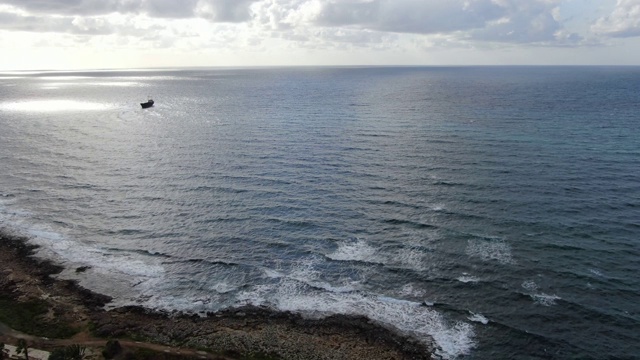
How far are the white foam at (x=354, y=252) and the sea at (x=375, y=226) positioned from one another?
27cm

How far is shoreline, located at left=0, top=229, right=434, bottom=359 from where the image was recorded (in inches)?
1795

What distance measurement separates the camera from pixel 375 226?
7056 centimetres

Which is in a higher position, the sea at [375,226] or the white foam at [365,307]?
the sea at [375,226]

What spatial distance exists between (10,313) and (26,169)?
208 ft

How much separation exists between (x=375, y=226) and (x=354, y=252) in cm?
833

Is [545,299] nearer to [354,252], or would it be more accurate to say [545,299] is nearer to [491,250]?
[491,250]

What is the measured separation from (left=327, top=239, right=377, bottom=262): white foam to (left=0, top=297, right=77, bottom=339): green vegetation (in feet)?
108

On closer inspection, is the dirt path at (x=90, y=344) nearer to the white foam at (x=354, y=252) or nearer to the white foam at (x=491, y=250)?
the white foam at (x=354, y=252)

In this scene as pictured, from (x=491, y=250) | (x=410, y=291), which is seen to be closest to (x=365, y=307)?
Result: (x=410, y=291)

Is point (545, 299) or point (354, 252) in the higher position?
point (354, 252)

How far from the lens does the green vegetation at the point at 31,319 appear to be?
4841cm

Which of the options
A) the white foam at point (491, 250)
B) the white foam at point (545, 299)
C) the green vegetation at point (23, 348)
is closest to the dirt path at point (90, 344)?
the green vegetation at point (23, 348)

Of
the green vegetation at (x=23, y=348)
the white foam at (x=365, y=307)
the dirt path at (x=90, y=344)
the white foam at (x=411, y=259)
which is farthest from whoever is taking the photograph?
the white foam at (x=411, y=259)

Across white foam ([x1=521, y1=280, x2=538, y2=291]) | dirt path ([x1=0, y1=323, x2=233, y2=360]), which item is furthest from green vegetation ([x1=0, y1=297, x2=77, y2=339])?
white foam ([x1=521, y1=280, x2=538, y2=291])
